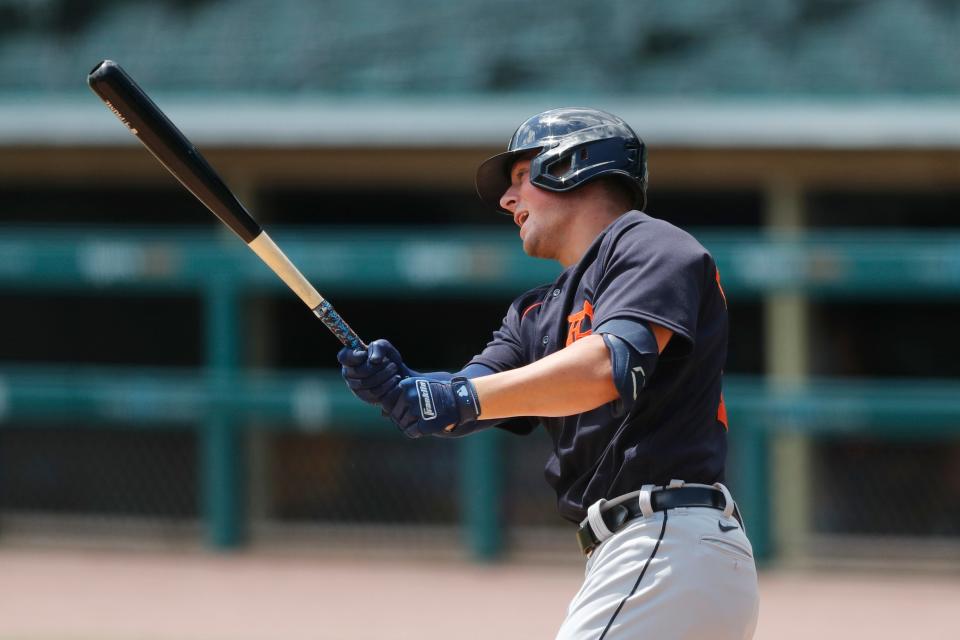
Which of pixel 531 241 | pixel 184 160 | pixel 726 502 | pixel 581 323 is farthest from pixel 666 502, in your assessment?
pixel 184 160

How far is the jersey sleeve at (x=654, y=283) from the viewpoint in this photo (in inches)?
109

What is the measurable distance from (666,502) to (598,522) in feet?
0.53

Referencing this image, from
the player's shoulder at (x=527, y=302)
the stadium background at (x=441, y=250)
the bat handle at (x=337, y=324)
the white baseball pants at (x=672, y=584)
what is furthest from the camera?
the stadium background at (x=441, y=250)

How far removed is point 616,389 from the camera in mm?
2701

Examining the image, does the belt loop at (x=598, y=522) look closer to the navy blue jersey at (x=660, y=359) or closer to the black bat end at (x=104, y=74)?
the navy blue jersey at (x=660, y=359)

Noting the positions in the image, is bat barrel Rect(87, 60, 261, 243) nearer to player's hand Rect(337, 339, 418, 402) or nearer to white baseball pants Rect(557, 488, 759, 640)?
player's hand Rect(337, 339, 418, 402)

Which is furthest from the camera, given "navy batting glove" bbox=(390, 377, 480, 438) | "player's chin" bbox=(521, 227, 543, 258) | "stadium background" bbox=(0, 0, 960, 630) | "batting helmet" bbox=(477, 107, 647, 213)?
"stadium background" bbox=(0, 0, 960, 630)

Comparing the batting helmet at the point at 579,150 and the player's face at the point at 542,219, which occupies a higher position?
the batting helmet at the point at 579,150

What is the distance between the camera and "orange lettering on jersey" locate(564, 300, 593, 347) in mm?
3018

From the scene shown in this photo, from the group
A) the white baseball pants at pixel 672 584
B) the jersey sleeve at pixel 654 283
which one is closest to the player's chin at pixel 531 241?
the jersey sleeve at pixel 654 283

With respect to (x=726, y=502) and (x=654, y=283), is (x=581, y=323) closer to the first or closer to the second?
(x=654, y=283)

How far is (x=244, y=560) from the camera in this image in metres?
8.30

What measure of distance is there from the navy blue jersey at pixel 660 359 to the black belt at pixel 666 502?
3cm

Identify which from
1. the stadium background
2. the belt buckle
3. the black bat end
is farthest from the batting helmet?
the stadium background
